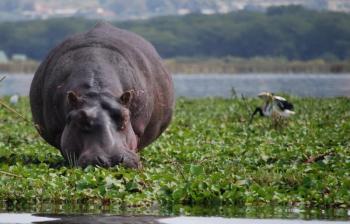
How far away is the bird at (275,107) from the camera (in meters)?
18.7

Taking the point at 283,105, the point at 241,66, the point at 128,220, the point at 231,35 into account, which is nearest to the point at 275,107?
the point at 283,105

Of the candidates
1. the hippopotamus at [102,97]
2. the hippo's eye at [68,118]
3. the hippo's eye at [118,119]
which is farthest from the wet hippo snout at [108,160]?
the hippo's eye at [68,118]

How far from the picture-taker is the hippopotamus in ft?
38.3

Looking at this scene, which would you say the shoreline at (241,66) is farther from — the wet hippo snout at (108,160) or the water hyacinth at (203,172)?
the wet hippo snout at (108,160)

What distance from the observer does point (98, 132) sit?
38.2 ft

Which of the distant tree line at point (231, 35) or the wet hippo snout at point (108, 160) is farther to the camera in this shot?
the distant tree line at point (231, 35)

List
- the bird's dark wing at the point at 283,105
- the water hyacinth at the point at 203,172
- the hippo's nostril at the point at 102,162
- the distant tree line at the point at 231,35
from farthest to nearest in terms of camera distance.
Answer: the distant tree line at the point at 231,35 → the bird's dark wing at the point at 283,105 → the hippo's nostril at the point at 102,162 → the water hyacinth at the point at 203,172

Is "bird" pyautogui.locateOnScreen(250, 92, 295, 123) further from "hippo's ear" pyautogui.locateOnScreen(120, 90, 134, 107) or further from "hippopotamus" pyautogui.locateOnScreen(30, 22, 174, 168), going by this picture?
"hippo's ear" pyautogui.locateOnScreen(120, 90, 134, 107)

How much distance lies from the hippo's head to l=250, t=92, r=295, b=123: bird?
649 cm

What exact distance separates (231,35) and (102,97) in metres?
142

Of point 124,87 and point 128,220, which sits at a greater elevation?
point 124,87

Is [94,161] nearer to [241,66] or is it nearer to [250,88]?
[250,88]

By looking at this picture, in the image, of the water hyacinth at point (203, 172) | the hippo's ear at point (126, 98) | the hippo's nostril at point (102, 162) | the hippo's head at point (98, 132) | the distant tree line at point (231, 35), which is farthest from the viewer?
the distant tree line at point (231, 35)

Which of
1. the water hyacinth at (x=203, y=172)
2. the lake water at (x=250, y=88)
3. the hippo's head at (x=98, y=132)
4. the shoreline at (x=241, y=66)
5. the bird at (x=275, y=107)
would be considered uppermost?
the hippo's head at (x=98, y=132)
